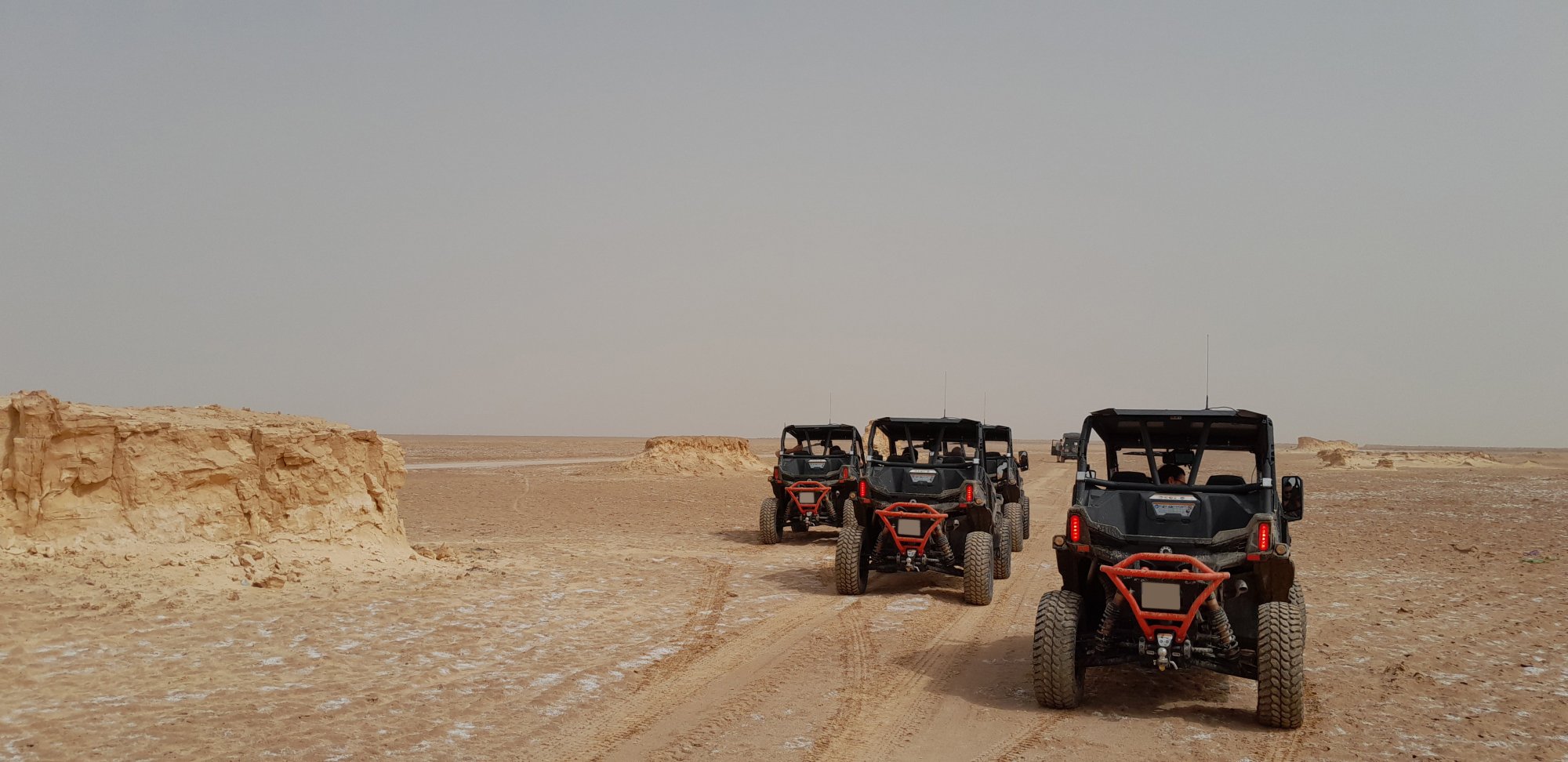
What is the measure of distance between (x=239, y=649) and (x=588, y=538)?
1019 centimetres

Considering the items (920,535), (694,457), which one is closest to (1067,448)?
(694,457)

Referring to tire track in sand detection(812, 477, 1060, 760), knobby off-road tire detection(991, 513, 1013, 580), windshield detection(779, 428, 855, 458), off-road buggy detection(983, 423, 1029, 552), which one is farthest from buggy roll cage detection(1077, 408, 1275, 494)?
windshield detection(779, 428, 855, 458)

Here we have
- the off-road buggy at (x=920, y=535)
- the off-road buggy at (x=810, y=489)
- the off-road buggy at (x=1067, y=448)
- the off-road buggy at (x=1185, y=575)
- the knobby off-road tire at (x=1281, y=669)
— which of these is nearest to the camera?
the knobby off-road tire at (x=1281, y=669)

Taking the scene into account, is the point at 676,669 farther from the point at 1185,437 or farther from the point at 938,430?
the point at 938,430

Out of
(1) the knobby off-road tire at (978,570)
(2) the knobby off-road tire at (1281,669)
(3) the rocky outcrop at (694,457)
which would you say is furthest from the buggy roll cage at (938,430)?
(3) the rocky outcrop at (694,457)

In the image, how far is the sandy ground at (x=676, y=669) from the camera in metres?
6.45

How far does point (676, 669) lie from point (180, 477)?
7.03 m

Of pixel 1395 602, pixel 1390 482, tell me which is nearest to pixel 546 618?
pixel 1395 602

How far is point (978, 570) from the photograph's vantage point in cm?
1156

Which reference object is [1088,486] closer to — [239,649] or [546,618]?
[546,618]

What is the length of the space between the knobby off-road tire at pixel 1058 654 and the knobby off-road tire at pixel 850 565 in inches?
197

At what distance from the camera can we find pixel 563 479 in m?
40.1

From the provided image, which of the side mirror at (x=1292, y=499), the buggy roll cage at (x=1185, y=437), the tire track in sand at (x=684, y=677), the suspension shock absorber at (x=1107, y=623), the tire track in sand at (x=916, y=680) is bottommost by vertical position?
the tire track in sand at (x=684, y=677)

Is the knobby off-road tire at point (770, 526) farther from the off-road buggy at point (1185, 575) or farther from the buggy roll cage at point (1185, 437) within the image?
the off-road buggy at point (1185, 575)
